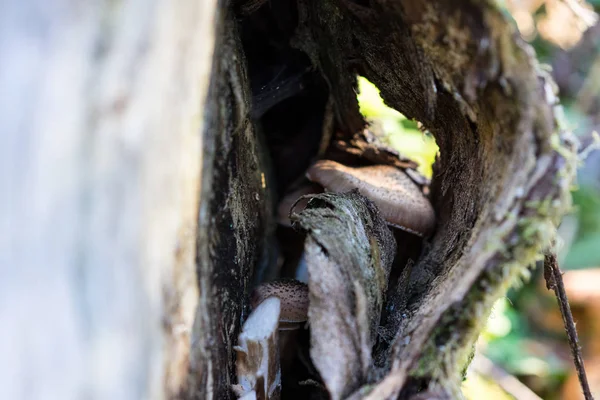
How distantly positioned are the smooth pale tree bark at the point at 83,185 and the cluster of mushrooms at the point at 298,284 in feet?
1.27

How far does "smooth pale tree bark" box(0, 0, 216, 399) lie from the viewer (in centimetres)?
90

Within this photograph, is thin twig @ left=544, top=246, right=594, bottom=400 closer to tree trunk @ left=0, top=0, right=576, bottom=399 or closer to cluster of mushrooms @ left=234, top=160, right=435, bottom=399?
tree trunk @ left=0, top=0, right=576, bottom=399

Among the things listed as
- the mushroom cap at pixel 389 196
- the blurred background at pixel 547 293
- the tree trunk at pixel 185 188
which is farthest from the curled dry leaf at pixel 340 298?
the blurred background at pixel 547 293

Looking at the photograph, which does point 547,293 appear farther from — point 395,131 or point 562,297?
point 562,297

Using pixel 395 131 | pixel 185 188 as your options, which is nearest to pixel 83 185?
pixel 185 188

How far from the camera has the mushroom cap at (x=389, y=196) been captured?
199 centimetres

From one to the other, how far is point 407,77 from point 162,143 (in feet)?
2.96

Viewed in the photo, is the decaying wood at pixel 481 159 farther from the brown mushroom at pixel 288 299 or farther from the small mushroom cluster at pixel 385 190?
the small mushroom cluster at pixel 385 190

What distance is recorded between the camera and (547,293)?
5.79 metres

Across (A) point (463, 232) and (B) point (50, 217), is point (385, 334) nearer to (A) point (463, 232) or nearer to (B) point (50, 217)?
(A) point (463, 232)

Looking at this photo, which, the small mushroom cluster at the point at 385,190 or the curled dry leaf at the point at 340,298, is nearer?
the curled dry leaf at the point at 340,298

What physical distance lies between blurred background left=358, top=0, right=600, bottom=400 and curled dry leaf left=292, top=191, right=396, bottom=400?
116 cm

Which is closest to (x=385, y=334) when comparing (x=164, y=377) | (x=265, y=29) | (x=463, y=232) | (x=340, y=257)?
(x=340, y=257)

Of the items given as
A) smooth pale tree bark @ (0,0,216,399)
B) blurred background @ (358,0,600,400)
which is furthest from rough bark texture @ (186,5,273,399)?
blurred background @ (358,0,600,400)
